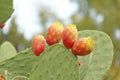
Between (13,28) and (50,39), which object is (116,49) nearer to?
(13,28)

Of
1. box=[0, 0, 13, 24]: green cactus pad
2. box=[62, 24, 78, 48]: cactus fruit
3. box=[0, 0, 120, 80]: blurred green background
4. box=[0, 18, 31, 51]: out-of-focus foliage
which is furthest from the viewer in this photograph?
box=[0, 18, 31, 51]: out-of-focus foliage

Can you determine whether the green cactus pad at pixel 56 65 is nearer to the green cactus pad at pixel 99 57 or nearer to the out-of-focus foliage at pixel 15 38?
the green cactus pad at pixel 99 57

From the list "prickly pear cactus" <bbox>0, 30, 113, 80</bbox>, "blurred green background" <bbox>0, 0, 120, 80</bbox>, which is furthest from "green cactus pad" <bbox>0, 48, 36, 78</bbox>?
"blurred green background" <bbox>0, 0, 120, 80</bbox>

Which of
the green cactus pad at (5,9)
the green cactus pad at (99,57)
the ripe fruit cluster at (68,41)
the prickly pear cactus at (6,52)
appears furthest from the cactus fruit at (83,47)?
the prickly pear cactus at (6,52)

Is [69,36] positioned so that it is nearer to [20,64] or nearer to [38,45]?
[38,45]

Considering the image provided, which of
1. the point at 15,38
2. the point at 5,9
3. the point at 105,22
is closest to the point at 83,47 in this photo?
the point at 5,9

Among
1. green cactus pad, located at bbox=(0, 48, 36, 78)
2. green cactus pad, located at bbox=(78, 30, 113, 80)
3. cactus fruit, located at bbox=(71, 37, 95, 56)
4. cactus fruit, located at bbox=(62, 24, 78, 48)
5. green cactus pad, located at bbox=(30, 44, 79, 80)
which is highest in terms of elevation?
cactus fruit, located at bbox=(62, 24, 78, 48)

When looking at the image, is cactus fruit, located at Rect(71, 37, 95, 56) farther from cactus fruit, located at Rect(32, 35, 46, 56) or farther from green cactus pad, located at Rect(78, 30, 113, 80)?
green cactus pad, located at Rect(78, 30, 113, 80)
